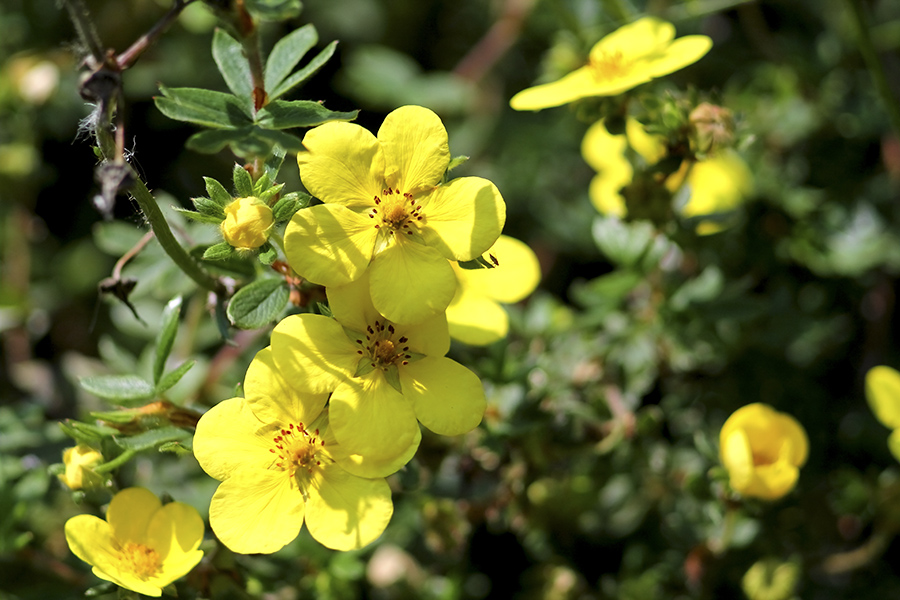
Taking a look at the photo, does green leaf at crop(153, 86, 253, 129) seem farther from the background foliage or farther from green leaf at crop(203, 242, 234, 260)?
the background foliage

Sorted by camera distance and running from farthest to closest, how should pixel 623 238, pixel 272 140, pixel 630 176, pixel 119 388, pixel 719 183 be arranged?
1. pixel 719 183
2. pixel 630 176
3. pixel 623 238
4. pixel 119 388
5. pixel 272 140

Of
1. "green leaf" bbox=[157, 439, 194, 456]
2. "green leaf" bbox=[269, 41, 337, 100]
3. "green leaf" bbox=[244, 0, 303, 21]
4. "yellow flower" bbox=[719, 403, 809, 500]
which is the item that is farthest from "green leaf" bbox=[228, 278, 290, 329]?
"yellow flower" bbox=[719, 403, 809, 500]

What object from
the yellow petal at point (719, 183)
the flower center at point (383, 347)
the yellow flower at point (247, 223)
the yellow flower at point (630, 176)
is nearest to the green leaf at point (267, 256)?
the yellow flower at point (247, 223)

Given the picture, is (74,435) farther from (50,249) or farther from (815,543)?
(815,543)

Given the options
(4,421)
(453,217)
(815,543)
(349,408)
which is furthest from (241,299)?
(815,543)

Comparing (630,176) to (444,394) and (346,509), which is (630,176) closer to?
(444,394)

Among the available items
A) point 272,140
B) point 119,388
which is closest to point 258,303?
point 272,140
